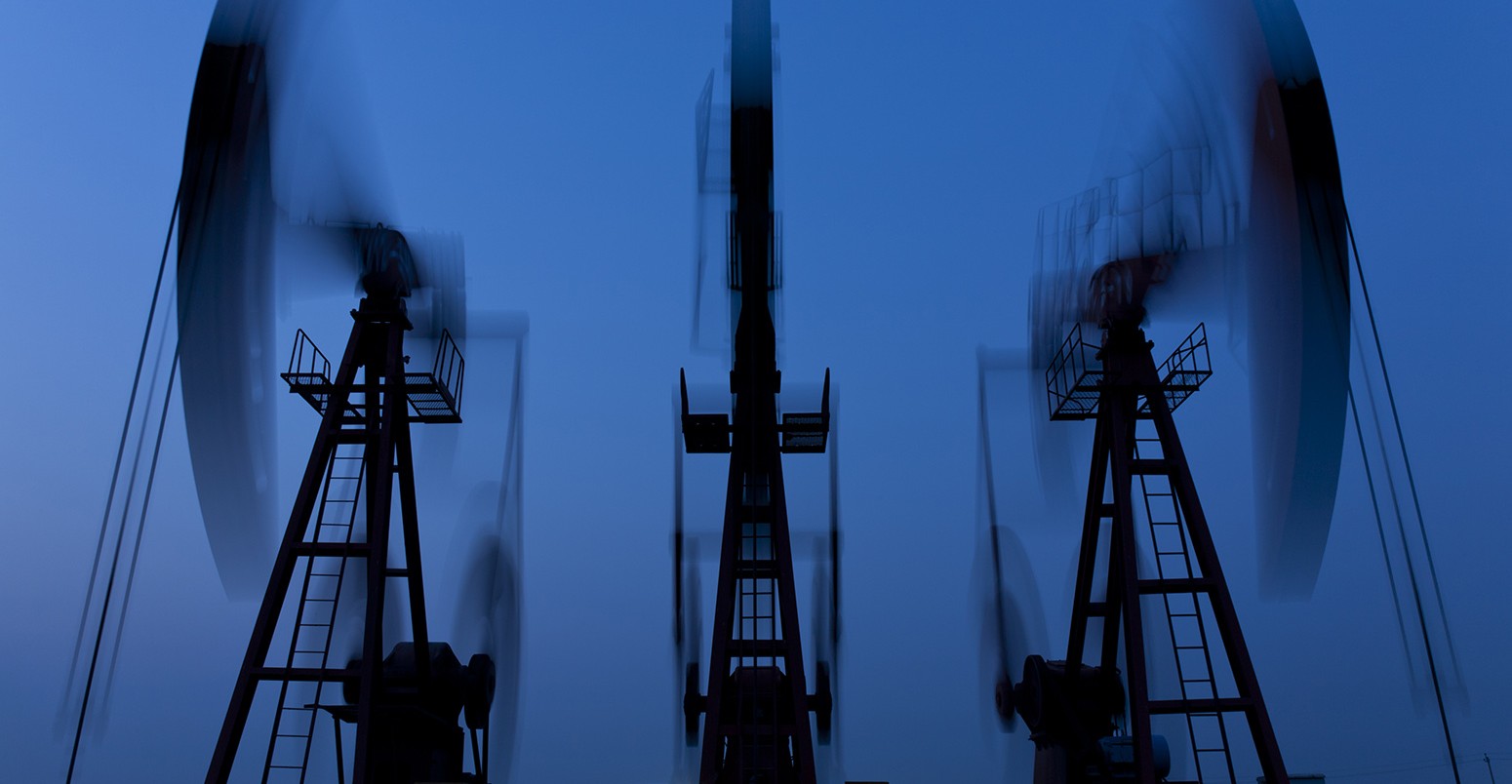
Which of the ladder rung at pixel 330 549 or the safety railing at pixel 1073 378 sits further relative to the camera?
the safety railing at pixel 1073 378

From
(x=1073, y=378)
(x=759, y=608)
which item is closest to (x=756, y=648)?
(x=759, y=608)

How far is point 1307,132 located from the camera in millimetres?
18531

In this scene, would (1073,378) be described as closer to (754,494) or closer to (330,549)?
(754,494)

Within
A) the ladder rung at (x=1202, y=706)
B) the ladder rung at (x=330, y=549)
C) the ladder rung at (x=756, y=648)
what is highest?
the ladder rung at (x=330, y=549)

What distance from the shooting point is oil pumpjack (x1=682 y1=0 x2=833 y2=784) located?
20.7m

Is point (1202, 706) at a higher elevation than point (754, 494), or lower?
lower

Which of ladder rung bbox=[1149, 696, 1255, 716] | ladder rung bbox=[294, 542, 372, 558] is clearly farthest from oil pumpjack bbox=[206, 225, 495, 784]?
ladder rung bbox=[1149, 696, 1255, 716]

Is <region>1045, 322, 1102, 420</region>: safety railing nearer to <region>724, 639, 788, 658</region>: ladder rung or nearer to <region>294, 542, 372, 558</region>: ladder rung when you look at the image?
<region>724, 639, 788, 658</region>: ladder rung

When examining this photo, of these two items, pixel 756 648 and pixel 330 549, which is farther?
pixel 756 648

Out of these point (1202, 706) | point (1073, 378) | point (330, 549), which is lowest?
point (1202, 706)

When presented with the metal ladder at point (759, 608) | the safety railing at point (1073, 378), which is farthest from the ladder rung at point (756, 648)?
the safety railing at point (1073, 378)

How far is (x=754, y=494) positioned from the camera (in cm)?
2220

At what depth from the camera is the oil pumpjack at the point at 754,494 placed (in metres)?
20.7

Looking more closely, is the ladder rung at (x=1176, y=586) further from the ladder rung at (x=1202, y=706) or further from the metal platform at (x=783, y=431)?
the metal platform at (x=783, y=431)
